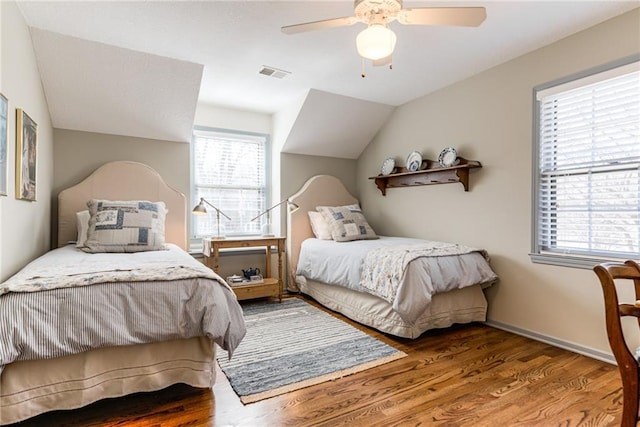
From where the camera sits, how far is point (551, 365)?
2.23 metres

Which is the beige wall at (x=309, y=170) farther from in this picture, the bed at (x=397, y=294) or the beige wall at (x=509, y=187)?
the beige wall at (x=509, y=187)

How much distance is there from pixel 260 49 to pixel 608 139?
2635 millimetres

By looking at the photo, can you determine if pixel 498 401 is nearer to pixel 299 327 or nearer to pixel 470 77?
pixel 299 327

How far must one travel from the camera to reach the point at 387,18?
171cm

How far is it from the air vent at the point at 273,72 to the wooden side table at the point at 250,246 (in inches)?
67.0

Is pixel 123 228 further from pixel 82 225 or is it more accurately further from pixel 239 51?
pixel 239 51

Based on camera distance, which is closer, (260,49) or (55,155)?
(260,49)

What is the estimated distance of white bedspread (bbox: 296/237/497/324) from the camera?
2472 mm

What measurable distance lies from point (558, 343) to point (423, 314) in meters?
1.02

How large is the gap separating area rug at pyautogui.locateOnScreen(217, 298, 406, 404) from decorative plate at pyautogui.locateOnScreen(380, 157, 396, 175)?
1899mm

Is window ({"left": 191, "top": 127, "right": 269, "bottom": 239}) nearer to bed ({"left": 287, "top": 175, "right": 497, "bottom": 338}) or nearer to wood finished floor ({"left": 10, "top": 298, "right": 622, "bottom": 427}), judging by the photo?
bed ({"left": 287, "top": 175, "right": 497, "bottom": 338})

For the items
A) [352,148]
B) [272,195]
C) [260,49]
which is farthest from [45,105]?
[352,148]

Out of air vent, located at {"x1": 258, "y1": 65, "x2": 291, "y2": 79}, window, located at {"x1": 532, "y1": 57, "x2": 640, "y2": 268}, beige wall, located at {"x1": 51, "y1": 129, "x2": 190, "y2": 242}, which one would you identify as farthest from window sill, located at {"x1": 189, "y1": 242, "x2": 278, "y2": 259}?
window, located at {"x1": 532, "y1": 57, "x2": 640, "y2": 268}

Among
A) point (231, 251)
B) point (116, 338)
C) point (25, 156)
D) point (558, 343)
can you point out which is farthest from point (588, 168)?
point (25, 156)
